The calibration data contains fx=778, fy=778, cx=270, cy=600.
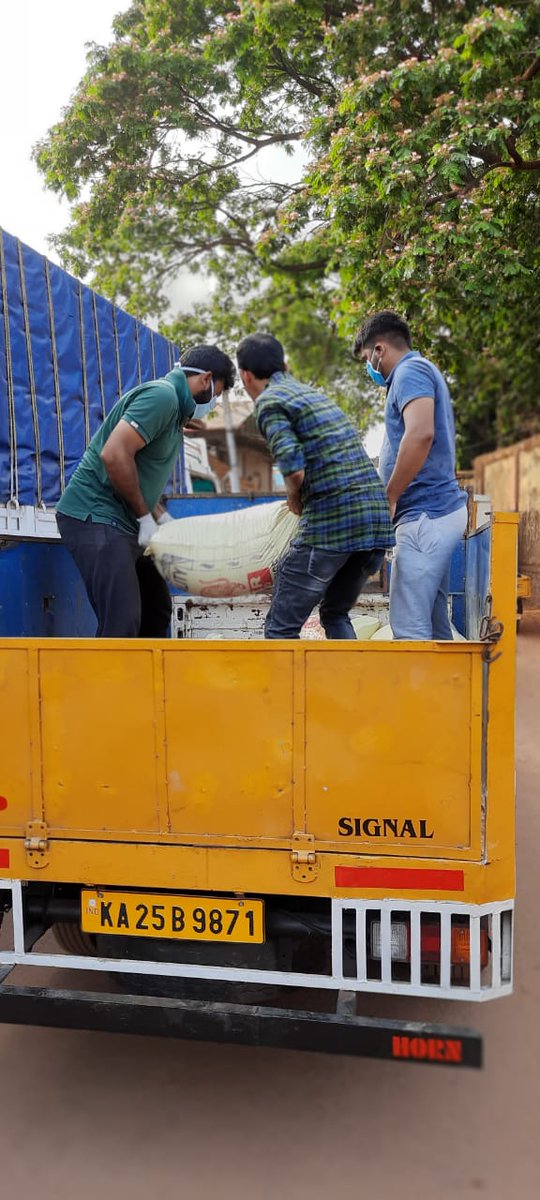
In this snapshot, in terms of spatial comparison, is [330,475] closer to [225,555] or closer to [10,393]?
[225,555]

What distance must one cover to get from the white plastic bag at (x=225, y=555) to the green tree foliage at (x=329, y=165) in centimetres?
439

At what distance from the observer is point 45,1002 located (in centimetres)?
215

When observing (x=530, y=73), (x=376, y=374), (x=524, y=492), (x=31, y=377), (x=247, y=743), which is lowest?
(x=247, y=743)

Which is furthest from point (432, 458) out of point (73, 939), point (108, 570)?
point (73, 939)

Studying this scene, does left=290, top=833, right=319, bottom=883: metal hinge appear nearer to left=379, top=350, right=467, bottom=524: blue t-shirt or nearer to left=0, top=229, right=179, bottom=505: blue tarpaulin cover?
left=379, top=350, right=467, bottom=524: blue t-shirt

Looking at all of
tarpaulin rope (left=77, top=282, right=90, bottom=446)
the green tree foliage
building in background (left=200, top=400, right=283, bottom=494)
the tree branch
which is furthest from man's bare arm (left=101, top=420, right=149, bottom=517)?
building in background (left=200, top=400, right=283, bottom=494)

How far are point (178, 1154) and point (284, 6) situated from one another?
9033 mm

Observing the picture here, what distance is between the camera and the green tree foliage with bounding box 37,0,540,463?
20.5 feet

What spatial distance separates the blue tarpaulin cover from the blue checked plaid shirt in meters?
1.74

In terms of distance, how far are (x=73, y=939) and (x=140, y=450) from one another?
168 centimetres

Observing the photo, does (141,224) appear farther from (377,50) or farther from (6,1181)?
(6,1181)

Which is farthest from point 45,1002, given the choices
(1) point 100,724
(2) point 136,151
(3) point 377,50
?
(2) point 136,151

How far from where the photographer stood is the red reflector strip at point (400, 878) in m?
2.02

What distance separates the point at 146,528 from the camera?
2.88 metres
